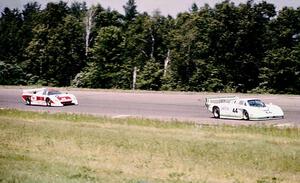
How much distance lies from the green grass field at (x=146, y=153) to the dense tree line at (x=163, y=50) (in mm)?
18341

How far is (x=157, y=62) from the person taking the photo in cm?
5562

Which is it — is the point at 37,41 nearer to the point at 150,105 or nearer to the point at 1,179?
the point at 150,105

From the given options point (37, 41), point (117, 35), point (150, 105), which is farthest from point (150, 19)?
point (150, 105)

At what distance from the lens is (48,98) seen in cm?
3167

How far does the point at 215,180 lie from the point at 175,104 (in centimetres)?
1957

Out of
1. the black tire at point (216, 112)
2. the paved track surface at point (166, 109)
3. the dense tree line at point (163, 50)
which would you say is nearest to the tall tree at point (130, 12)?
the dense tree line at point (163, 50)

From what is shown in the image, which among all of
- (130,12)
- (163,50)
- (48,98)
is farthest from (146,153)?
Answer: (130,12)

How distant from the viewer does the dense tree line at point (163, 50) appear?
36.7 meters

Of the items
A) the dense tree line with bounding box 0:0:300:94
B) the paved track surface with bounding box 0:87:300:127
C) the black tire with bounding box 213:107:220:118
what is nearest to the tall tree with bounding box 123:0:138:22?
the dense tree line with bounding box 0:0:300:94

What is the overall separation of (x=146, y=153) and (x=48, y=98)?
19.1 meters

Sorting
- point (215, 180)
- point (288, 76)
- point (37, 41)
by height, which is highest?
point (37, 41)

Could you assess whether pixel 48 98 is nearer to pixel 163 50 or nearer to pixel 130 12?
pixel 163 50

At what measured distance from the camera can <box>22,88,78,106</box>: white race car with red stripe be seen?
31281 mm

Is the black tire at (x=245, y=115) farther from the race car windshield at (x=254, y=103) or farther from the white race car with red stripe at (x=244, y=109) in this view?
the race car windshield at (x=254, y=103)
